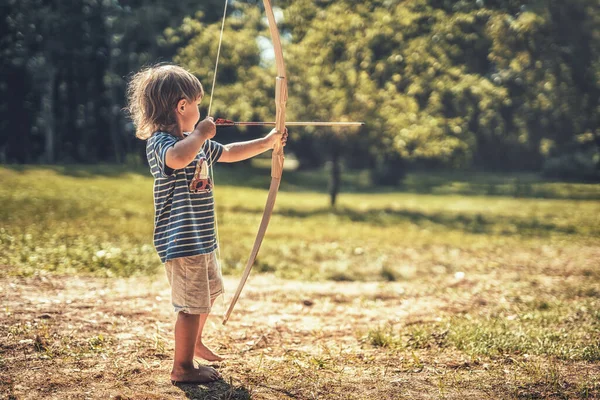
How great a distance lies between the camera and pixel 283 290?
18.9 ft

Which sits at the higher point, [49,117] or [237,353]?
[49,117]

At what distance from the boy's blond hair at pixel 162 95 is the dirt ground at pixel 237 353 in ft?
3.75

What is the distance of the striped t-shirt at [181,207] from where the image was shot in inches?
116

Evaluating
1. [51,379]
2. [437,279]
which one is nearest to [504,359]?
[51,379]

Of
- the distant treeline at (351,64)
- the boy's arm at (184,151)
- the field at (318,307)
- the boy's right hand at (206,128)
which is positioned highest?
the distant treeline at (351,64)

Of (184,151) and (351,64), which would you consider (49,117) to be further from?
(184,151)

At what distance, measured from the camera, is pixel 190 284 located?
9.89 ft

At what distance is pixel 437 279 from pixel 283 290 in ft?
6.17

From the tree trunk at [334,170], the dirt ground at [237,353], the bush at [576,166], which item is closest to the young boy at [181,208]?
the dirt ground at [237,353]

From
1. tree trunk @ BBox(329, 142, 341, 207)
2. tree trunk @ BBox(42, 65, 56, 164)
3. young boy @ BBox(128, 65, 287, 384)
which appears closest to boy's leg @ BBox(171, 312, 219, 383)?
young boy @ BBox(128, 65, 287, 384)

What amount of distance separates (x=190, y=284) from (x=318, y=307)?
2.32m

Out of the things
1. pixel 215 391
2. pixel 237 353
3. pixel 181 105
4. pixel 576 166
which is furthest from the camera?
pixel 576 166

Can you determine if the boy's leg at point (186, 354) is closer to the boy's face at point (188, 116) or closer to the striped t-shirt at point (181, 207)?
the striped t-shirt at point (181, 207)

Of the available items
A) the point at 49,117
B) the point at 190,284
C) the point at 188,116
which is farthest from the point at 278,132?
the point at 49,117
